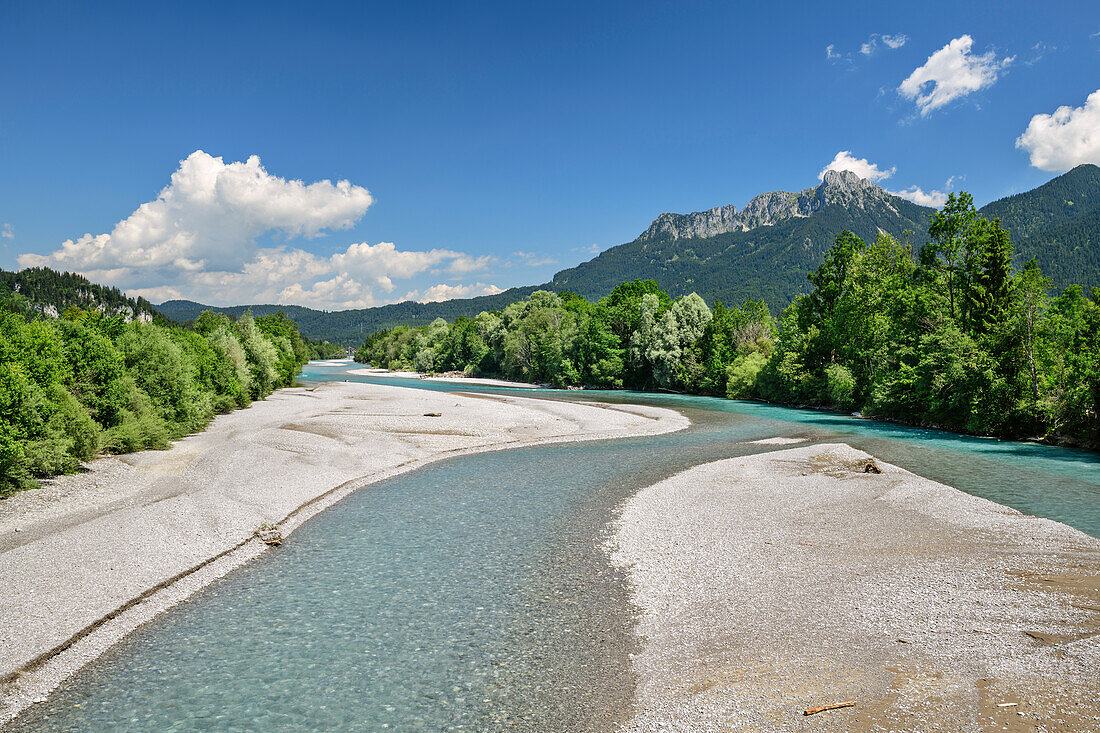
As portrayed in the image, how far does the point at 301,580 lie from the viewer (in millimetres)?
13711

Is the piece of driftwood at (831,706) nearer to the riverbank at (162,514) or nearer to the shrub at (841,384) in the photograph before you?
the riverbank at (162,514)

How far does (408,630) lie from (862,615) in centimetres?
865

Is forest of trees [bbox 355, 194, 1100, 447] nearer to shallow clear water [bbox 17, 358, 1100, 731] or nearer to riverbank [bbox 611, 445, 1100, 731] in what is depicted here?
shallow clear water [bbox 17, 358, 1100, 731]

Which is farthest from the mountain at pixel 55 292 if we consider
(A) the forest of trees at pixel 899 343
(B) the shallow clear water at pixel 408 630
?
(B) the shallow clear water at pixel 408 630

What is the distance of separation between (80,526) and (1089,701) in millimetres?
21756

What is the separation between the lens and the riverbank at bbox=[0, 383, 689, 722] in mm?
10656

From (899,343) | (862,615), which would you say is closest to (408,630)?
A: (862,615)

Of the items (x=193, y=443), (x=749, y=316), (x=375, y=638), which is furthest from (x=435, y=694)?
(x=749, y=316)

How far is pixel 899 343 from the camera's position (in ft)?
155

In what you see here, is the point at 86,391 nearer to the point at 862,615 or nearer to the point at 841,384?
the point at 862,615

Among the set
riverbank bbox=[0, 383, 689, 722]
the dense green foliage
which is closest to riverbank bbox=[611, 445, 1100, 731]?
riverbank bbox=[0, 383, 689, 722]

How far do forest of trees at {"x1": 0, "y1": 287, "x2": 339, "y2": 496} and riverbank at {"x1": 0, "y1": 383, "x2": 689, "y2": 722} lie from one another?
3.36ft

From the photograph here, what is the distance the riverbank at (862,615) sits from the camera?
8.18 m

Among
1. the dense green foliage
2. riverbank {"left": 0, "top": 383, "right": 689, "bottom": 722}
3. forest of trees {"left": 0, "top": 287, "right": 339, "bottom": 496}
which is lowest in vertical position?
riverbank {"left": 0, "top": 383, "right": 689, "bottom": 722}
